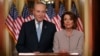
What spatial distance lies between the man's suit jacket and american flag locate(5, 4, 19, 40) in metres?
2.31

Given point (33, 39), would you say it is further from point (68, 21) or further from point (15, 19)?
point (15, 19)

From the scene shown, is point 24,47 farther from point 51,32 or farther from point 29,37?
point 51,32

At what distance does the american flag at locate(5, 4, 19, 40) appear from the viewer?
5.42 m

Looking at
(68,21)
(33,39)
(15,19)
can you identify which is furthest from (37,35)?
(15,19)

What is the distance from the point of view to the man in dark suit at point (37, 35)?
2.99 metres

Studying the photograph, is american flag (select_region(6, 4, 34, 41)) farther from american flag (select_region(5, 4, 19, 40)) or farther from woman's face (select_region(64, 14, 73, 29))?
woman's face (select_region(64, 14, 73, 29))

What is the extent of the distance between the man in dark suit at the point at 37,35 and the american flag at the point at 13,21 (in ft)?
7.53

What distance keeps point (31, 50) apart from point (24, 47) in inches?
3.6

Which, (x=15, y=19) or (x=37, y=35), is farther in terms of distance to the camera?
(x=15, y=19)

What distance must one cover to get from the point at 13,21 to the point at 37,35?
8.26 feet

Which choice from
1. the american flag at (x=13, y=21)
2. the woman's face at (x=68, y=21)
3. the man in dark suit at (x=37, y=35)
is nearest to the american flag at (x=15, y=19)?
the american flag at (x=13, y=21)

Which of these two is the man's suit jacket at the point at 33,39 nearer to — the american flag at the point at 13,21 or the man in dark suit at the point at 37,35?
the man in dark suit at the point at 37,35

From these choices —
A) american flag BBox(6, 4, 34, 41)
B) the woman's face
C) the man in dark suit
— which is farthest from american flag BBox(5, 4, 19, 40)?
the woman's face

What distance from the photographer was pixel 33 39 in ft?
9.97
